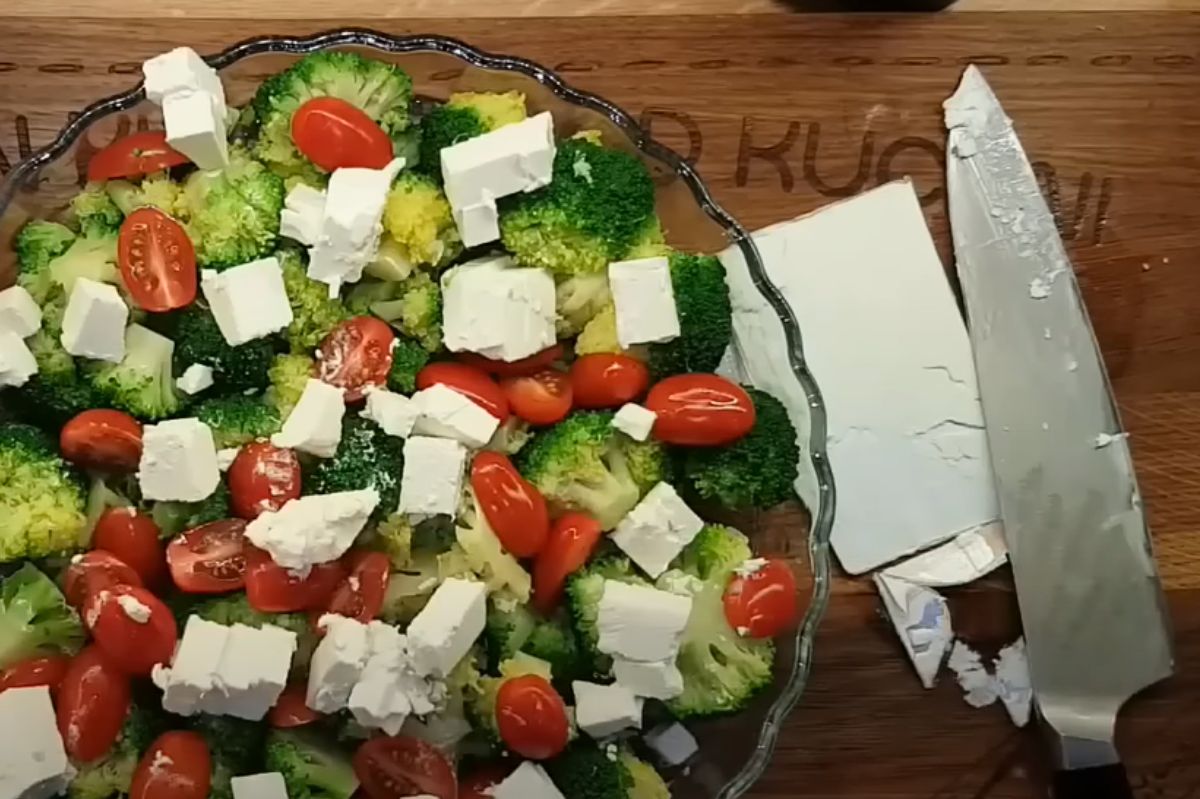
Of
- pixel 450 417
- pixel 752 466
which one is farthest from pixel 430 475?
pixel 752 466

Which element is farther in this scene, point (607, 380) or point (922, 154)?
point (922, 154)

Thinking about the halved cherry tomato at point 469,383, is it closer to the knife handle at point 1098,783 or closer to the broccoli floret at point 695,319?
the broccoli floret at point 695,319

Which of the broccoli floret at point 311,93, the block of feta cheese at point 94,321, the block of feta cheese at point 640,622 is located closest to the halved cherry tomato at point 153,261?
the block of feta cheese at point 94,321

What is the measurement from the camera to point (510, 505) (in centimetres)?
111

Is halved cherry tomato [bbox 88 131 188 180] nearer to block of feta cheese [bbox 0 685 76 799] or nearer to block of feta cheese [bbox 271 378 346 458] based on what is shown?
block of feta cheese [bbox 271 378 346 458]

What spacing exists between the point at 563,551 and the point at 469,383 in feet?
0.54

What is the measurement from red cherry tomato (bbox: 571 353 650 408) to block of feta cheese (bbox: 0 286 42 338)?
0.46 metres

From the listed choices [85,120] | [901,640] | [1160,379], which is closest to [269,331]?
[85,120]

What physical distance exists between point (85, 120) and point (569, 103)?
44cm

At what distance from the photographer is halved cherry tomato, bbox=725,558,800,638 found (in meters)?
1.15

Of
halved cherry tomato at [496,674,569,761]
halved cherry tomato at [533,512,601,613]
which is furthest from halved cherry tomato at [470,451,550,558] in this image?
halved cherry tomato at [496,674,569,761]

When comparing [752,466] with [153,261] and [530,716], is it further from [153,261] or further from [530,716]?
[153,261]

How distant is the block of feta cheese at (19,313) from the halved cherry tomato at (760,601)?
0.63 m

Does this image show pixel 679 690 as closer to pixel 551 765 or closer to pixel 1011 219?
pixel 551 765
